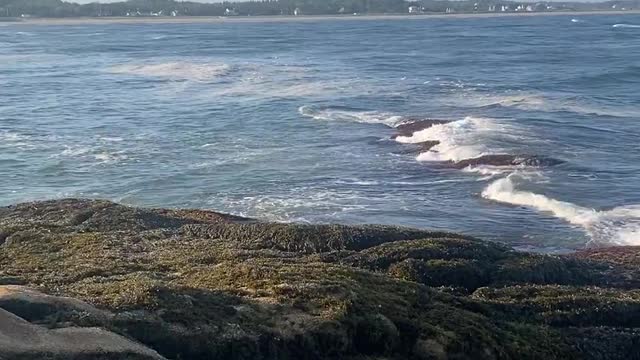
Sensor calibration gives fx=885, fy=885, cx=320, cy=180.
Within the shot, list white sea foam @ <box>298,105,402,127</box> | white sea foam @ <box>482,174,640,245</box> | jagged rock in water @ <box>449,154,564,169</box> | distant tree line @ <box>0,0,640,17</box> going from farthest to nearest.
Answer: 1. distant tree line @ <box>0,0,640,17</box>
2. white sea foam @ <box>298,105,402,127</box>
3. jagged rock in water @ <box>449,154,564,169</box>
4. white sea foam @ <box>482,174,640,245</box>

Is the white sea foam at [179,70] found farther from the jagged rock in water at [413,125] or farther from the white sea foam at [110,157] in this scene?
the white sea foam at [110,157]

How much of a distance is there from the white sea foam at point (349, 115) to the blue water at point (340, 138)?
75 millimetres

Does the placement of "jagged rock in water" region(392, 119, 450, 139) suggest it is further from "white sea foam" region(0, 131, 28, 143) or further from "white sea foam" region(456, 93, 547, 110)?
"white sea foam" region(0, 131, 28, 143)

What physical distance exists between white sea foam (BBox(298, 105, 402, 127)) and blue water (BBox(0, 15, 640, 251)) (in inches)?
3.0

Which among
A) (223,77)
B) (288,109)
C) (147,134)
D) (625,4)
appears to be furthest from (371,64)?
(625,4)

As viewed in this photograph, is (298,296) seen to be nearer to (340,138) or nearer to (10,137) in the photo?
(340,138)

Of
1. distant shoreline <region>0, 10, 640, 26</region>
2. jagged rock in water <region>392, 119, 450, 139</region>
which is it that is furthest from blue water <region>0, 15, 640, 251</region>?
distant shoreline <region>0, 10, 640, 26</region>

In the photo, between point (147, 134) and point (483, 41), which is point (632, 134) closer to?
point (147, 134)

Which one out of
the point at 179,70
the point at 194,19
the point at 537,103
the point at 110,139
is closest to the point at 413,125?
the point at 537,103

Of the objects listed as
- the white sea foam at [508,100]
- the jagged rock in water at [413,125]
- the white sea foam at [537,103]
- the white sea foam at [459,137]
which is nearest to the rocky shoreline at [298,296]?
the white sea foam at [459,137]

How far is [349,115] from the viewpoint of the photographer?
31703 millimetres

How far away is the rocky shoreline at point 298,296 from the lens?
6.78 metres

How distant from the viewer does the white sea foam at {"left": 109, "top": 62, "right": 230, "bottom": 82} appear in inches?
1827

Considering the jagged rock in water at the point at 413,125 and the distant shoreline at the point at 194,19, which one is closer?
the jagged rock in water at the point at 413,125
